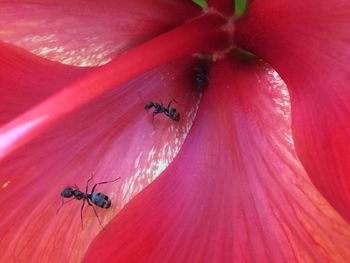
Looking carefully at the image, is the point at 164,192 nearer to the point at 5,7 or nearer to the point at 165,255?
the point at 165,255

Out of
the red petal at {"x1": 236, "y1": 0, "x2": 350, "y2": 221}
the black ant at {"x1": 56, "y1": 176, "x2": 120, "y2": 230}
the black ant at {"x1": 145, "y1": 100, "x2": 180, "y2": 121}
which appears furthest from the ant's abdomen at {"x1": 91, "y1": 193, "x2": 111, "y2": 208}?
the red petal at {"x1": 236, "y1": 0, "x2": 350, "y2": 221}

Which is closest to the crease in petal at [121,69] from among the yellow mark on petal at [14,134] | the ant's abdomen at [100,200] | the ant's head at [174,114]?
the yellow mark on petal at [14,134]

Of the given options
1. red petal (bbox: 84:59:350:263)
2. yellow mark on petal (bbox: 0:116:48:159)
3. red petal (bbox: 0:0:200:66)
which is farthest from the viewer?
red petal (bbox: 0:0:200:66)

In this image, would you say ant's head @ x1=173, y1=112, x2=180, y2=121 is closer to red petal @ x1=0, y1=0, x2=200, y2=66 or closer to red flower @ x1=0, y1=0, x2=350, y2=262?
red flower @ x1=0, y1=0, x2=350, y2=262

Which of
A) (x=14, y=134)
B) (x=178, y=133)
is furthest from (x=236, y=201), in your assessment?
(x=14, y=134)

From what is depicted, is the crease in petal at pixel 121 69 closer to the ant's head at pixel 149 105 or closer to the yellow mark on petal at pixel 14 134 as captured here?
the yellow mark on petal at pixel 14 134
